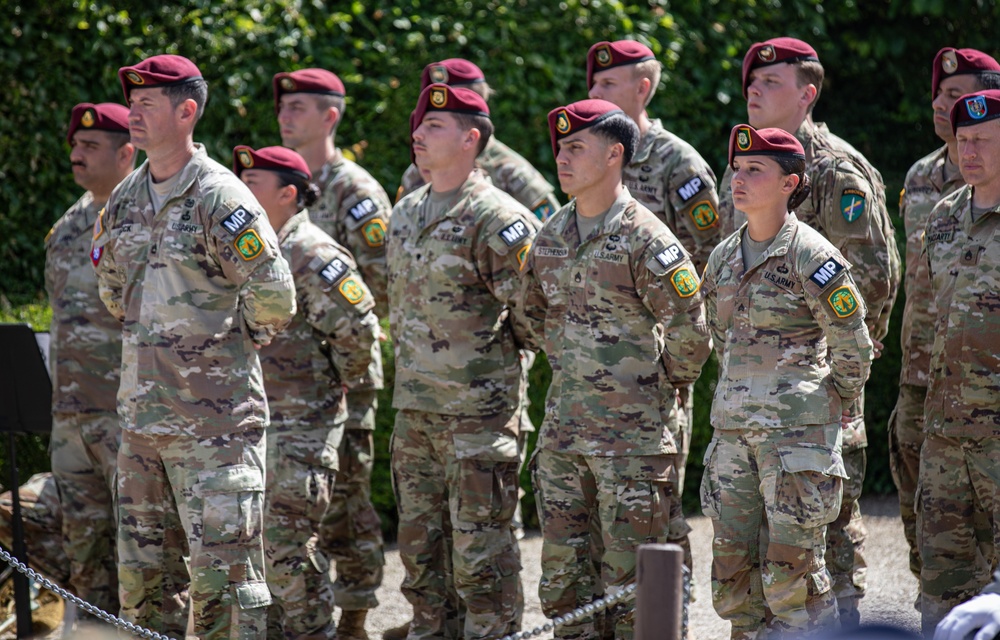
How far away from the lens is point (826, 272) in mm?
4980

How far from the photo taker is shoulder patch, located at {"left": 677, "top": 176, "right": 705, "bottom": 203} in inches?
260

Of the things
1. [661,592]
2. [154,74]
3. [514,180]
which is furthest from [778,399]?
[514,180]

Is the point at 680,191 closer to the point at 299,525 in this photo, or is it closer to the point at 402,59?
the point at 299,525

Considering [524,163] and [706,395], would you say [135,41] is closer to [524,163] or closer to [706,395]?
[524,163]

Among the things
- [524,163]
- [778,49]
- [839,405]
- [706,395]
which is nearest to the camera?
[839,405]

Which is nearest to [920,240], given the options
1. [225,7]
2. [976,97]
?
[976,97]

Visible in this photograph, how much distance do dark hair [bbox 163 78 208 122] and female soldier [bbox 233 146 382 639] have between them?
82cm

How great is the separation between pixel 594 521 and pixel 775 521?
94cm

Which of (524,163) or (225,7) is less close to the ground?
(225,7)

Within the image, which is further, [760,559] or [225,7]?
[225,7]

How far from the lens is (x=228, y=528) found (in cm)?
510

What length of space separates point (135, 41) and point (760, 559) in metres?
6.35

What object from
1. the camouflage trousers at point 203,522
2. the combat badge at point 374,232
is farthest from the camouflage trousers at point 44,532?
the combat badge at point 374,232

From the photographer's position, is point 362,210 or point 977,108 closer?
point 977,108
